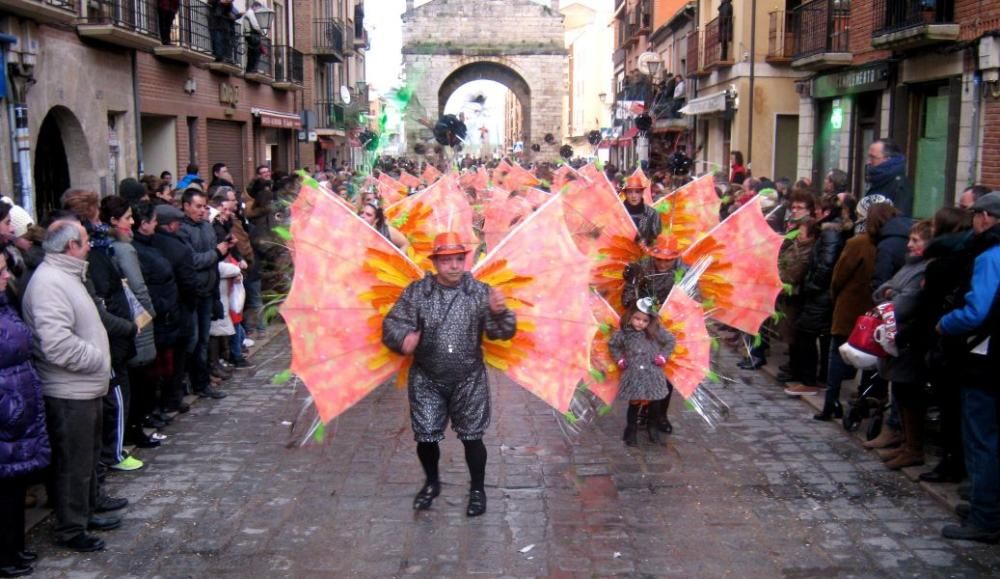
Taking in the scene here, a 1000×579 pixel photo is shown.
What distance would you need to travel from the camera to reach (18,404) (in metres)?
4.89

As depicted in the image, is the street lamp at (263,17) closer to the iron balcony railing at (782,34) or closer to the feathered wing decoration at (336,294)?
the iron balcony railing at (782,34)

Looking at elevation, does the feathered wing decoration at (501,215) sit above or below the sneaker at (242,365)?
above

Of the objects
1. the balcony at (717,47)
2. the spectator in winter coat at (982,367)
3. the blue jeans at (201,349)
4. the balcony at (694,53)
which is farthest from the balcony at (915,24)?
the balcony at (694,53)

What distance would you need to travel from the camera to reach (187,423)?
8086 mm

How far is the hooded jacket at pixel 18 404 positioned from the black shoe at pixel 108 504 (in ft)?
3.08

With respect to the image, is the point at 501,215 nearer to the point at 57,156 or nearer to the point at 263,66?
the point at 57,156

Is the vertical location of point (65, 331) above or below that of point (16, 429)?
above

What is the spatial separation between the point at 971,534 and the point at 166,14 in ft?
49.5

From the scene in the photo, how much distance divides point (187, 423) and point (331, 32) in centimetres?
2642

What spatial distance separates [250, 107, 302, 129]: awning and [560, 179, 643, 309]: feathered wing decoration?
17.9m

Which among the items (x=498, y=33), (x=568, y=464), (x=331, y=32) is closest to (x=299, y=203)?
(x=568, y=464)

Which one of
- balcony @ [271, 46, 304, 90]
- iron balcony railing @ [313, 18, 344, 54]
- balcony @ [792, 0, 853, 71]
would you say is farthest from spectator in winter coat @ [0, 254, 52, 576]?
iron balcony railing @ [313, 18, 344, 54]

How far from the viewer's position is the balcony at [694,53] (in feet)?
90.7

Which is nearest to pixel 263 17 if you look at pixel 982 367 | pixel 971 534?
pixel 982 367
